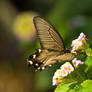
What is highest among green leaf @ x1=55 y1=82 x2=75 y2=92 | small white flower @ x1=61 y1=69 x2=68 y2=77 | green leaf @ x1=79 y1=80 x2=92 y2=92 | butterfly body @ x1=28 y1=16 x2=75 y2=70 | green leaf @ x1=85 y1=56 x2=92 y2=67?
butterfly body @ x1=28 y1=16 x2=75 y2=70

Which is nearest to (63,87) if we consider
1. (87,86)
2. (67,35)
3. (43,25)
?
(87,86)

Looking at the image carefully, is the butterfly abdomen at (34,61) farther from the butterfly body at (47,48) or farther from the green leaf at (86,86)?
the green leaf at (86,86)

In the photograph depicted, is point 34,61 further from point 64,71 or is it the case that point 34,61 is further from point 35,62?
point 64,71

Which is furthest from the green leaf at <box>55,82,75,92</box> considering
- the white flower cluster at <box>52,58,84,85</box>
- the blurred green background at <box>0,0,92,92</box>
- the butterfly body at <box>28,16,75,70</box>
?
the blurred green background at <box>0,0,92,92</box>

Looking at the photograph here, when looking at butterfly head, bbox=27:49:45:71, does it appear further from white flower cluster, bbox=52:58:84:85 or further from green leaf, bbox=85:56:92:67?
green leaf, bbox=85:56:92:67

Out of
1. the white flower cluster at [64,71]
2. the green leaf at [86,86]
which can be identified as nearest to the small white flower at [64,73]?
the white flower cluster at [64,71]
